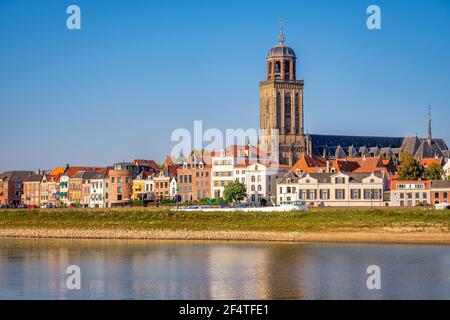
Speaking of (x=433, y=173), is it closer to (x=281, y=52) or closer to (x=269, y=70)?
(x=281, y=52)

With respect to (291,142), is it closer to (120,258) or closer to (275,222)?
(275,222)

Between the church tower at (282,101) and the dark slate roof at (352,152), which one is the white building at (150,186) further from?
the dark slate roof at (352,152)

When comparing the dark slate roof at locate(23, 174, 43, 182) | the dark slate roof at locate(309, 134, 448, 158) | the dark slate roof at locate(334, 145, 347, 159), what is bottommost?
the dark slate roof at locate(23, 174, 43, 182)

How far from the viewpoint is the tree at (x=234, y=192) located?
110 metres

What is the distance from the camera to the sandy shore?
69750 millimetres

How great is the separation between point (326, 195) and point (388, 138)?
52.4 metres

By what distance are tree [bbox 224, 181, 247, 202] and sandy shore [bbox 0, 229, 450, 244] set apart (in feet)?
95.8

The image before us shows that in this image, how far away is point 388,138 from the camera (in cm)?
15525

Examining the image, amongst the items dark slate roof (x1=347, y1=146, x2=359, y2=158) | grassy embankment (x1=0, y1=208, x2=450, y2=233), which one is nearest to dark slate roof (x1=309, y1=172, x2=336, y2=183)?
grassy embankment (x1=0, y1=208, x2=450, y2=233)

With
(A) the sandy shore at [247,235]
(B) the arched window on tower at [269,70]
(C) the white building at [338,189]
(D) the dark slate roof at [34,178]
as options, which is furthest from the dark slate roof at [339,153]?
(A) the sandy shore at [247,235]

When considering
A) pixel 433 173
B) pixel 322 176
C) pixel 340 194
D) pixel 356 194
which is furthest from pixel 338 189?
pixel 433 173

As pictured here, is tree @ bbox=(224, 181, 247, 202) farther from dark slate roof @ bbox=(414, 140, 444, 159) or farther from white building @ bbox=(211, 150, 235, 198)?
dark slate roof @ bbox=(414, 140, 444, 159)
